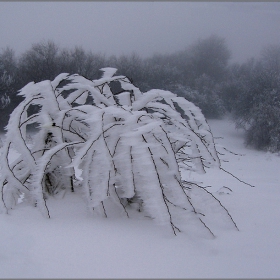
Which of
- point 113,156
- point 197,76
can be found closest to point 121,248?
Answer: point 113,156

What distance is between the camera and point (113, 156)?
1.42 m

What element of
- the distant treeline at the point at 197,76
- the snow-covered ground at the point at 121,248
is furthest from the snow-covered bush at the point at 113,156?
the distant treeline at the point at 197,76

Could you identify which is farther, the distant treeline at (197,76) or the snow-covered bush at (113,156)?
the distant treeline at (197,76)

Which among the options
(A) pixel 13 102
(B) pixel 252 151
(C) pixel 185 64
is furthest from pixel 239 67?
(A) pixel 13 102

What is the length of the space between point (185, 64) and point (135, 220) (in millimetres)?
22208

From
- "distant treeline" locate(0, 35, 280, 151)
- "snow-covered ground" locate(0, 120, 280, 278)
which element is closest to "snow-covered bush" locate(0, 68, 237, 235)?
"snow-covered ground" locate(0, 120, 280, 278)

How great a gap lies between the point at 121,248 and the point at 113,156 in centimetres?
49

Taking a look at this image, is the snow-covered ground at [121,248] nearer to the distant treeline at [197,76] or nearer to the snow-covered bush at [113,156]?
the snow-covered bush at [113,156]

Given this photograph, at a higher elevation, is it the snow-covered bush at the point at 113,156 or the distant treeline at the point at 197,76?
the snow-covered bush at the point at 113,156

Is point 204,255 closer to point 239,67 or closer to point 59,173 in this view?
point 59,173

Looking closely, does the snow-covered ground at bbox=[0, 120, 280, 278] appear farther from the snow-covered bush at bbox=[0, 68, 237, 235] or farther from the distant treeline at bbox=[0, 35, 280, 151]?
the distant treeline at bbox=[0, 35, 280, 151]

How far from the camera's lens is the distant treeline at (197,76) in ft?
45.5

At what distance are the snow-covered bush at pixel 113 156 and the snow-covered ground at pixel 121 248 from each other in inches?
3.7

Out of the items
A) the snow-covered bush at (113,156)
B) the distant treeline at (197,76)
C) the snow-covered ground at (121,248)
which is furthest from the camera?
the distant treeline at (197,76)
